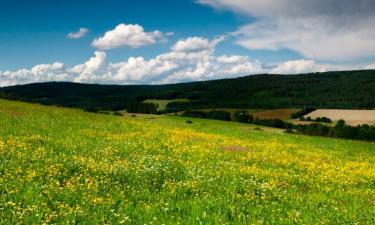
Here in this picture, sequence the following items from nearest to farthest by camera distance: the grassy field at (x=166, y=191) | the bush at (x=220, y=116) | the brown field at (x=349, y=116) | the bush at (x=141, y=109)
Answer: the grassy field at (x=166, y=191)
the brown field at (x=349, y=116)
the bush at (x=220, y=116)
the bush at (x=141, y=109)

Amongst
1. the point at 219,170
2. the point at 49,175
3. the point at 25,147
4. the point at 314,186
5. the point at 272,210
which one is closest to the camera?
the point at 272,210

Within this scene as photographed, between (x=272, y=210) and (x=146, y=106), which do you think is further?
(x=146, y=106)

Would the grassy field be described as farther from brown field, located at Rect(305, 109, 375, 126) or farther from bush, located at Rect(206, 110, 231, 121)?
bush, located at Rect(206, 110, 231, 121)

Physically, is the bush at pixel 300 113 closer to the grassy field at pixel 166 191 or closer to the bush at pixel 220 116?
the bush at pixel 220 116

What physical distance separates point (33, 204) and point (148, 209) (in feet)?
9.10

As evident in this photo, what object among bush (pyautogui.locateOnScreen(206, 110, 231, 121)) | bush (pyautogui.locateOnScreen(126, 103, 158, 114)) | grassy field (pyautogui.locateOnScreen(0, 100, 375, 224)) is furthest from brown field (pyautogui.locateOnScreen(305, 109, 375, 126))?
grassy field (pyautogui.locateOnScreen(0, 100, 375, 224))

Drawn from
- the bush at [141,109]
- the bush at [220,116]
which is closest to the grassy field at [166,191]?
the bush at [220,116]

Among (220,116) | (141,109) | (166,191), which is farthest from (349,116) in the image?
(166,191)

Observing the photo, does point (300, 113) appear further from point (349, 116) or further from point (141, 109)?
point (141, 109)

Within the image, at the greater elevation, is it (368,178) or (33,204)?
(33,204)

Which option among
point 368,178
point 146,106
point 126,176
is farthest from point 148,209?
point 146,106

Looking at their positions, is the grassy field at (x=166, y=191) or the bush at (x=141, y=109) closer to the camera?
the grassy field at (x=166, y=191)

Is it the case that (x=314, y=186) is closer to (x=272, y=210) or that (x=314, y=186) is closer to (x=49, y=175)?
(x=272, y=210)

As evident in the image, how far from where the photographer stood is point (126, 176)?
1496cm
